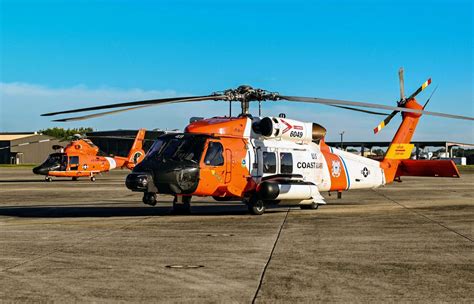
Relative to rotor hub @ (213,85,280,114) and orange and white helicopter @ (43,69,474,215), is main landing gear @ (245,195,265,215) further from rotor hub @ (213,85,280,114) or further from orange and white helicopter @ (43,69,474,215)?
rotor hub @ (213,85,280,114)

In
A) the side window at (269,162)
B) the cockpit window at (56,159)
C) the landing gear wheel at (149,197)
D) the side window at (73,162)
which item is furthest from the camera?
the side window at (73,162)

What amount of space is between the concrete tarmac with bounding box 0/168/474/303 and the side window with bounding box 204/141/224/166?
1.71 meters

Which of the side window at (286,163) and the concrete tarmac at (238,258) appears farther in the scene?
the side window at (286,163)

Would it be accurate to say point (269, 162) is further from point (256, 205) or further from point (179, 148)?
point (179, 148)

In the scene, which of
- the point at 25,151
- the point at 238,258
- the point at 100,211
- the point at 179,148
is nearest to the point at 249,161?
the point at 179,148

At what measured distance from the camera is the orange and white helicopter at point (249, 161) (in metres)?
17.8

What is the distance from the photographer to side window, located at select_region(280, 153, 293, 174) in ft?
68.1

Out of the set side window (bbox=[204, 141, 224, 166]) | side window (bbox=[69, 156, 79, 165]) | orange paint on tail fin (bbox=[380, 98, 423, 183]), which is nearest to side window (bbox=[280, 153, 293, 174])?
side window (bbox=[204, 141, 224, 166])

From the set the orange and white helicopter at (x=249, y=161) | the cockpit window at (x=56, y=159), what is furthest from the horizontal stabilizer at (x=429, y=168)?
the cockpit window at (x=56, y=159)

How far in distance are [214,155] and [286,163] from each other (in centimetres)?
309

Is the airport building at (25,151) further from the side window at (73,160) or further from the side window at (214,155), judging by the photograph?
the side window at (214,155)

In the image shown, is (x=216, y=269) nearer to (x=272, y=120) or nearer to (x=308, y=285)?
(x=308, y=285)

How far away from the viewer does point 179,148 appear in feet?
60.4

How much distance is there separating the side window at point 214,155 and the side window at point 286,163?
259cm
